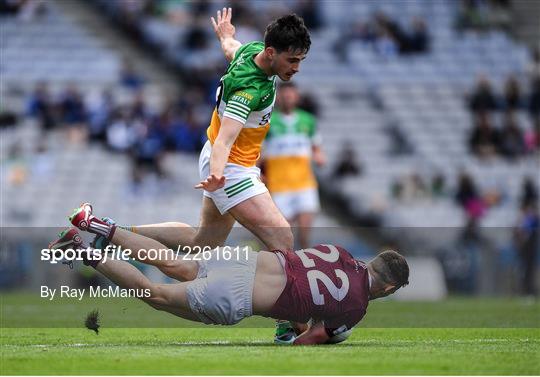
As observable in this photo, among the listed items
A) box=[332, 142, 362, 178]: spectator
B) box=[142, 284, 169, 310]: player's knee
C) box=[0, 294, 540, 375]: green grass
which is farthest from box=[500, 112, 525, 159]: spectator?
box=[142, 284, 169, 310]: player's knee

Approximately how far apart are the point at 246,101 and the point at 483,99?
1863 centimetres

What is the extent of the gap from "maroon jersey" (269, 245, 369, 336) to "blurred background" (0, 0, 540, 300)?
11.3 m

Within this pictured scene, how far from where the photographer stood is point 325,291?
995cm

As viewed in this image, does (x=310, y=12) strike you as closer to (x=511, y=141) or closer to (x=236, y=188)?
(x=511, y=141)

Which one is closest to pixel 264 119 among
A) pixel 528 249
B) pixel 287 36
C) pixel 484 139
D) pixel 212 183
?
pixel 287 36

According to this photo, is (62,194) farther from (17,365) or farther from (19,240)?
(17,365)

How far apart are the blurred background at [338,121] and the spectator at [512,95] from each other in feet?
0.12

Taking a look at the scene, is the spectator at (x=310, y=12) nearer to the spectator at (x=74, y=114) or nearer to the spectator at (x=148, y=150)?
the spectator at (x=148, y=150)

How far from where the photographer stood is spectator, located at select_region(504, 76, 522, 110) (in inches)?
1128

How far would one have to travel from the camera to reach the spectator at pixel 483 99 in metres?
28.3

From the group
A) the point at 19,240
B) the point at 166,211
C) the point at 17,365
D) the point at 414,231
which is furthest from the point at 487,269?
the point at 17,365

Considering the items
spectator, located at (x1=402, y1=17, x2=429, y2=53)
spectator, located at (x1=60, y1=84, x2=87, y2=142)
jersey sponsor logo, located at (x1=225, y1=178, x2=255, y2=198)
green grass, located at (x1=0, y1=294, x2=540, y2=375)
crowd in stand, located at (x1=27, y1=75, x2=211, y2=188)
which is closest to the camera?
green grass, located at (x1=0, y1=294, x2=540, y2=375)

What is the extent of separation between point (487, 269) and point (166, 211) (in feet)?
20.2

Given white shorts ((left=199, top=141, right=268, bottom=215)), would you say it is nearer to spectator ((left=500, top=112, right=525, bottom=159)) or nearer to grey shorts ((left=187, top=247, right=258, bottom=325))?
grey shorts ((left=187, top=247, right=258, bottom=325))
